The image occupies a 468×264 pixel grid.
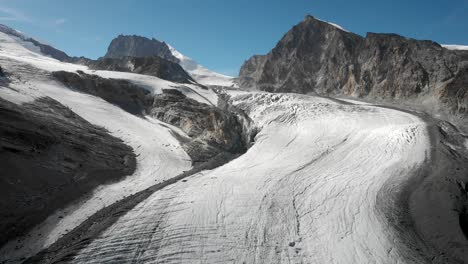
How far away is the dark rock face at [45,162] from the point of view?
1427cm

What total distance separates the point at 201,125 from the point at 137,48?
500 ft

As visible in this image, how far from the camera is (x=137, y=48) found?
579 ft

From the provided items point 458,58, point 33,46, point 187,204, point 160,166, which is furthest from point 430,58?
point 33,46

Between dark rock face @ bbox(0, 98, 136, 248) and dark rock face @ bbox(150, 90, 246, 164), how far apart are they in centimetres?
Result: 604

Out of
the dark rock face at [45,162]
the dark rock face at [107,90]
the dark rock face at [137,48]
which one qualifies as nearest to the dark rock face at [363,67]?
the dark rock face at [45,162]

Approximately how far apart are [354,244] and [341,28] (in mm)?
89552

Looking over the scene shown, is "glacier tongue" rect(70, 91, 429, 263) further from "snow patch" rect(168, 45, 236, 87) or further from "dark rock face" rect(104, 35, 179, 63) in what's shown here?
"dark rock face" rect(104, 35, 179, 63)

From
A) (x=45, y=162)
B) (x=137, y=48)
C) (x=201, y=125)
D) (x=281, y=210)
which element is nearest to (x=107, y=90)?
(x=201, y=125)

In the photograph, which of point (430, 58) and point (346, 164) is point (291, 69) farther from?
point (346, 164)

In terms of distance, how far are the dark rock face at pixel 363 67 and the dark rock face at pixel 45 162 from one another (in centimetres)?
3448

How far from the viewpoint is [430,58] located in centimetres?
5328

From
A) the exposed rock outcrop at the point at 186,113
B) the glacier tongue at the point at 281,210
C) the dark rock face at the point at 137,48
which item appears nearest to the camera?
the glacier tongue at the point at 281,210

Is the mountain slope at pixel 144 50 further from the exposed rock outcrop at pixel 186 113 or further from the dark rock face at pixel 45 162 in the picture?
the dark rock face at pixel 45 162

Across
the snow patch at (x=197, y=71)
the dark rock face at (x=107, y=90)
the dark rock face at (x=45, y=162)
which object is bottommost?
the dark rock face at (x=45, y=162)
